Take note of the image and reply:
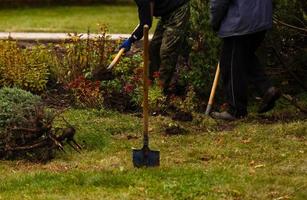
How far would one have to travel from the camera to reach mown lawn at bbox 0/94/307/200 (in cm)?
526

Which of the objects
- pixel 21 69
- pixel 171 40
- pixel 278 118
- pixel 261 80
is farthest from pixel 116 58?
pixel 278 118

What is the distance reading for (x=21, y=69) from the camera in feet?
29.0

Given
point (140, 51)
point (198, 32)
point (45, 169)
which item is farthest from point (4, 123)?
point (140, 51)

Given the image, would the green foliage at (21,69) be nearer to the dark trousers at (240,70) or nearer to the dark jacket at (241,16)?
the dark trousers at (240,70)

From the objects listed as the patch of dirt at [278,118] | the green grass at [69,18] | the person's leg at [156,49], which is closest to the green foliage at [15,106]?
the patch of dirt at [278,118]

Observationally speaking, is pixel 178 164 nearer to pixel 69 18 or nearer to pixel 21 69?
pixel 21 69

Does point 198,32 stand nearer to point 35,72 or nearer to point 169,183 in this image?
point 35,72

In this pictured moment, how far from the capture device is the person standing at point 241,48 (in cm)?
720

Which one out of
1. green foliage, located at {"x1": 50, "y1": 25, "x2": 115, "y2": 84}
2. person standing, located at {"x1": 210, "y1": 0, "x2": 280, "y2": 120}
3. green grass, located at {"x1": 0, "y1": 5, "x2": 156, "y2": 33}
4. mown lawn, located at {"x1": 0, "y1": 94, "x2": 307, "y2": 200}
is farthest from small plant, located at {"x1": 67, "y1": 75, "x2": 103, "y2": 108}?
green grass, located at {"x1": 0, "y1": 5, "x2": 156, "y2": 33}

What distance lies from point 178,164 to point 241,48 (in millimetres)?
1818

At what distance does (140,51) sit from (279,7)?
302cm

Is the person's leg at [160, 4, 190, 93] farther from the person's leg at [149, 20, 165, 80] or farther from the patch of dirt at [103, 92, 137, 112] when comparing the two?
the patch of dirt at [103, 92, 137, 112]

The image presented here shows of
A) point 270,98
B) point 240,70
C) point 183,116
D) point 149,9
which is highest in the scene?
point 149,9

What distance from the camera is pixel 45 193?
525 cm
